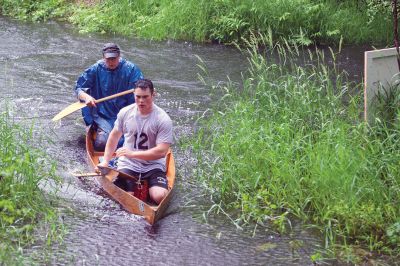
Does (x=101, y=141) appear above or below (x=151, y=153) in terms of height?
below

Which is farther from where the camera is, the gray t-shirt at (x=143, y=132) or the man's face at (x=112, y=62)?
the man's face at (x=112, y=62)

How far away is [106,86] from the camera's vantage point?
8789mm

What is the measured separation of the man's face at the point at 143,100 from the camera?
6.90 metres

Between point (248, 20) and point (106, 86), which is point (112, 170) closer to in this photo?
point (106, 86)

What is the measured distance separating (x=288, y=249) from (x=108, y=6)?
12.5m

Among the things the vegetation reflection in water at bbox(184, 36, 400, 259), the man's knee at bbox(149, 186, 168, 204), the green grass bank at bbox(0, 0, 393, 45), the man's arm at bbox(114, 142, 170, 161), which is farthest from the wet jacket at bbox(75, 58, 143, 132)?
the green grass bank at bbox(0, 0, 393, 45)

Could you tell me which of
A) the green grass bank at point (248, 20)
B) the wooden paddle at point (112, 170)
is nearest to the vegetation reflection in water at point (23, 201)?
the wooden paddle at point (112, 170)

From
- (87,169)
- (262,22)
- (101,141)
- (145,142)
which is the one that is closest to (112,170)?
(145,142)

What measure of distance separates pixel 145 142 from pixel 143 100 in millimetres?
475

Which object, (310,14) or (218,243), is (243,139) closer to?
(218,243)

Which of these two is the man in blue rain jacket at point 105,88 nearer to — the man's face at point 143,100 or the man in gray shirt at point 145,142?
the man in gray shirt at point 145,142

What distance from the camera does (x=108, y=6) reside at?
17500mm

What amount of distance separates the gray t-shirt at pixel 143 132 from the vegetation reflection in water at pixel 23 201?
2.78ft

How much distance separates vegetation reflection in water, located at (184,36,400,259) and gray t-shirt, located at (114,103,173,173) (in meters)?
0.76
